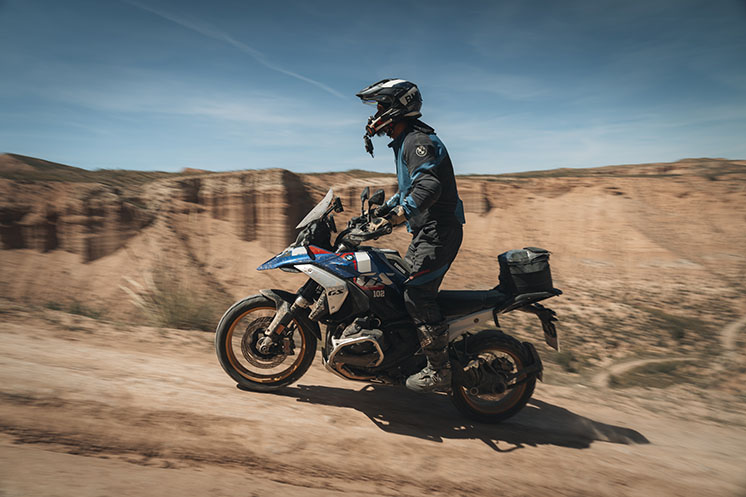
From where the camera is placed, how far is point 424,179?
336 centimetres

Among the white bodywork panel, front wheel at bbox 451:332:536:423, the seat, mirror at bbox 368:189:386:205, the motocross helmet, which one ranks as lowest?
front wheel at bbox 451:332:536:423

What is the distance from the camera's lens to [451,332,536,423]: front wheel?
12.8 ft

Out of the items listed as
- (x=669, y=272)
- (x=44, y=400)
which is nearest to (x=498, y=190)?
(x=669, y=272)

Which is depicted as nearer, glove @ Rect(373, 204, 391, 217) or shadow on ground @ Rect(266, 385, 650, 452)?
glove @ Rect(373, 204, 391, 217)

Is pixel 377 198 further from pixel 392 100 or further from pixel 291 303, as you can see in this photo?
pixel 291 303

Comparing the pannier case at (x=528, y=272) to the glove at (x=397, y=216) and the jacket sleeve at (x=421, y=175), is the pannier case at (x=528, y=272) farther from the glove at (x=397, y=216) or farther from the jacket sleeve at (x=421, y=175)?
the glove at (x=397, y=216)

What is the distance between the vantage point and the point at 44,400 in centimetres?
298

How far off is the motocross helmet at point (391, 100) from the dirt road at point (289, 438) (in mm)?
2464

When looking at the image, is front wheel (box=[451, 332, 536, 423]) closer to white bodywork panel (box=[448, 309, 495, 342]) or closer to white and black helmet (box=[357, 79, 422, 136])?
white bodywork panel (box=[448, 309, 495, 342])

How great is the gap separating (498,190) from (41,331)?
21.3 meters

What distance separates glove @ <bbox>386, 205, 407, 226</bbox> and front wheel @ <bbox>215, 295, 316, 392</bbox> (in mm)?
1353

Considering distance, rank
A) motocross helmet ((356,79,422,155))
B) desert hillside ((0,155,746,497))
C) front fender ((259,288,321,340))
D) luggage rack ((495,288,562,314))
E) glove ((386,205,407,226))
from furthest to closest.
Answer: front fender ((259,288,321,340)) → luggage rack ((495,288,562,314)) → motocross helmet ((356,79,422,155)) → glove ((386,205,407,226)) → desert hillside ((0,155,746,497))

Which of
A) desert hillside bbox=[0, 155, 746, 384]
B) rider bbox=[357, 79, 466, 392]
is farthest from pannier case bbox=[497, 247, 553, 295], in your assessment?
desert hillside bbox=[0, 155, 746, 384]

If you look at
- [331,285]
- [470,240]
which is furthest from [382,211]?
[470,240]
